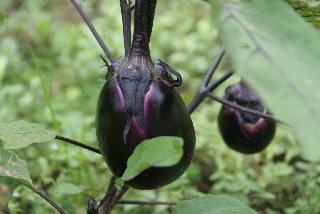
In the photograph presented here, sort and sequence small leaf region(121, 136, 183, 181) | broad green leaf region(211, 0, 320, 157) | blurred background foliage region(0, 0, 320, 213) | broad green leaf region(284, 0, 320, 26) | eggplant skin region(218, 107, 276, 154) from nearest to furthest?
broad green leaf region(211, 0, 320, 157) → small leaf region(121, 136, 183, 181) → broad green leaf region(284, 0, 320, 26) → eggplant skin region(218, 107, 276, 154) → blurred background foliage region(0, 0, 320, 213)

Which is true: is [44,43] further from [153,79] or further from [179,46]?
[153,79]

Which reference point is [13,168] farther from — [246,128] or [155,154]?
[246,128]

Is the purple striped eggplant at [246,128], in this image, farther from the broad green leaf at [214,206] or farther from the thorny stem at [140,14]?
the thorny stem at [140,14]

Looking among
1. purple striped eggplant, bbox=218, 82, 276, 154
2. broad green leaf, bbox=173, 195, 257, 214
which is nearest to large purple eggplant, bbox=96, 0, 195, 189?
broad green leaf, bbox=173, 195, 257, 214

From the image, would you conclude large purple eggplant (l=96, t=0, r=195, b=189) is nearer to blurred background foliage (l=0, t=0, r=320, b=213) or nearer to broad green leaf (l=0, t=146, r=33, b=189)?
broad green leaf (l=0, t=146, r=33, b=189)

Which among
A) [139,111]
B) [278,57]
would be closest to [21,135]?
[139,111]

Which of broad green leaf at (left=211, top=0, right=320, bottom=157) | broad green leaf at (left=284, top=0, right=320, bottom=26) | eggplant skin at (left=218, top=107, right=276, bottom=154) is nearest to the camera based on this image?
broad green leaf at (left=211, top=0, right=320, bottom=157)
